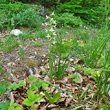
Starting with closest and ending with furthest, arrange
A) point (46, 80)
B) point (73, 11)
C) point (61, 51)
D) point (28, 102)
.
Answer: point (28, 102), point (46, 80), point (61, 51), point (73, 11)

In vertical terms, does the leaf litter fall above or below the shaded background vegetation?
below

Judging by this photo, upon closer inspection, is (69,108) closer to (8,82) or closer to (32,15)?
(8,82)

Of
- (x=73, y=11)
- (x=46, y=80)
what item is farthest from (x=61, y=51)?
(x=73, y=11)

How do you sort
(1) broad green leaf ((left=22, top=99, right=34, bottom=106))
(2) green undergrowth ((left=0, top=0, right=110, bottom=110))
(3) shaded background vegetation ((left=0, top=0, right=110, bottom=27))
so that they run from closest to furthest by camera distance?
(1) broad green leaf ((left=22, top=99, right=34, bottom=106)), (2) green undergrowth ((left=0, top=0, right=110, bottom=110)), (3) shaded background vegetation ((left=0, top=0, right=110, bottom=27))

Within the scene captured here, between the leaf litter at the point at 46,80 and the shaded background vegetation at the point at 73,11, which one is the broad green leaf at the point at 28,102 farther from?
the shaded background vegetation at the point at 73,11

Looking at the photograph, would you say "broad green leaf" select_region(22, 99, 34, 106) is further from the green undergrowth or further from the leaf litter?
the leaf litter

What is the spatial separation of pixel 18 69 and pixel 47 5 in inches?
277

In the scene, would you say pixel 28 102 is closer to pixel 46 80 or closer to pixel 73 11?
pixel 46 80

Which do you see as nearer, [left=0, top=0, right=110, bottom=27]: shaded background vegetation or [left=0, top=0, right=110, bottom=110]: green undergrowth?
[left=0, top=0, right=110, bottom=110]: green undergrowth

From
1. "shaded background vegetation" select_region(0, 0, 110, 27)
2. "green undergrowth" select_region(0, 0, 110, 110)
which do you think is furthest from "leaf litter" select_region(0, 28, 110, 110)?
"shaded background vegetation" select_region(0, 0, 110, 27)

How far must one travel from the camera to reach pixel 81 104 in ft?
4.37

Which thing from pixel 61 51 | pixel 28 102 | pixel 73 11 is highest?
pixel 73 11

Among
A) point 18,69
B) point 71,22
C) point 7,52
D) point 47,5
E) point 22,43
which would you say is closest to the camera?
point 18,69

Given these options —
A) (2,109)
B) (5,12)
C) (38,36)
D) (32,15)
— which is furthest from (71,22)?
(2,109)
